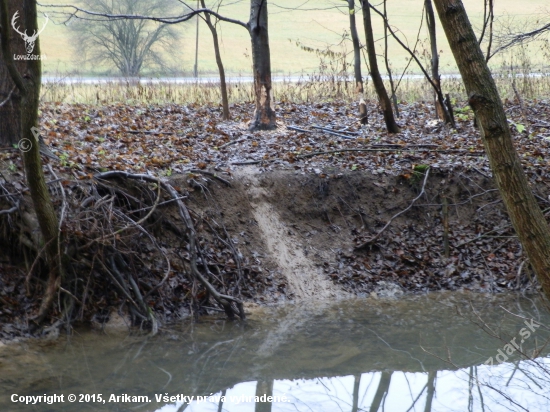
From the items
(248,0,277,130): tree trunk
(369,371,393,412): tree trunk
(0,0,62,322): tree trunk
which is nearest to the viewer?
(0,0,62,322): tree trunk

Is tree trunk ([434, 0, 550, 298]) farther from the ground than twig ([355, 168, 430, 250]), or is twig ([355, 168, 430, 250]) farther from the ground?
tree trunk ([434, 0, 550, 298])

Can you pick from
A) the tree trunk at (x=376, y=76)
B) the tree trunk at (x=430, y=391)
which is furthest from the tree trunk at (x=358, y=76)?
the tree trunk at (x=430, y=391)

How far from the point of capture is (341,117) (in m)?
14.1

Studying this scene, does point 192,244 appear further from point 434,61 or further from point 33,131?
point 434,61

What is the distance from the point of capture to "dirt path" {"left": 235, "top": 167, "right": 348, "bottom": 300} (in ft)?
29.6

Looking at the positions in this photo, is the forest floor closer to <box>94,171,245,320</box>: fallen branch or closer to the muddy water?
<box>94,171,245,320</box>: fallen branch

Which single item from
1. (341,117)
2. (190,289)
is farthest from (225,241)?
(341,117)

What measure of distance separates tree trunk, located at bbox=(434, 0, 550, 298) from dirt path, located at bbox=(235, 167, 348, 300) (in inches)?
232

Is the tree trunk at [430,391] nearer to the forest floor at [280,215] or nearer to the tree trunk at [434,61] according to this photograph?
the forest floor at [280,215]

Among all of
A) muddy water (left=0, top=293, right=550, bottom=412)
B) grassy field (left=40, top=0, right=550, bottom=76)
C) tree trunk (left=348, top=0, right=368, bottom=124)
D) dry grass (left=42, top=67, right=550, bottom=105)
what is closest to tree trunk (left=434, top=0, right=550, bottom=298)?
muddy water (left=0, top=293, right=550, bottom=412)

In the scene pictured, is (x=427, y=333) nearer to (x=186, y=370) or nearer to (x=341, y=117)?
(x=186, y=370)

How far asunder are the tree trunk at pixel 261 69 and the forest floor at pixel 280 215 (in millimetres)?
648

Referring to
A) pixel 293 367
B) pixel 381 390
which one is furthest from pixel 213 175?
pixel 381 390

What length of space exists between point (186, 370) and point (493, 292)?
5335mm
